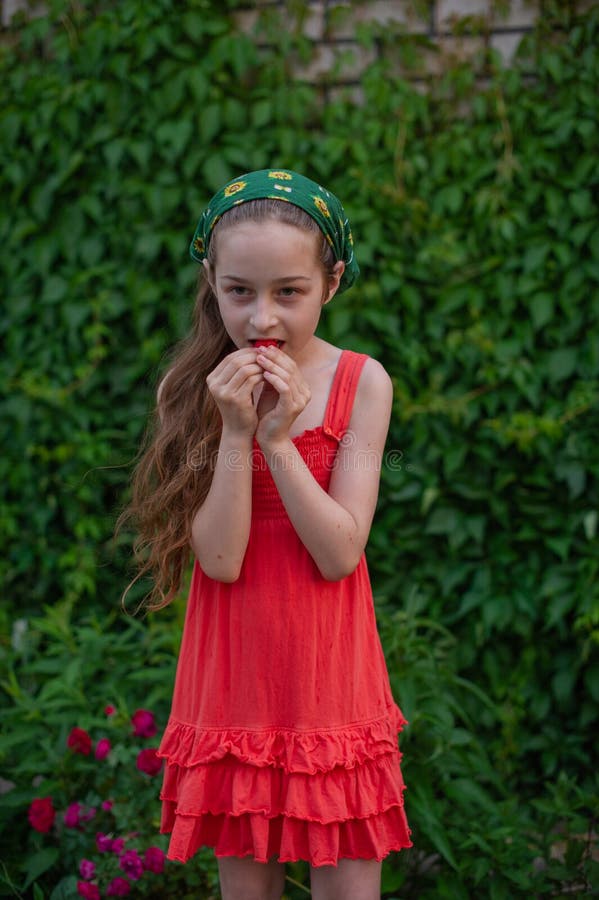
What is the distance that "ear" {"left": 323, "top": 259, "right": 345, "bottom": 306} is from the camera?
1854 millimetres

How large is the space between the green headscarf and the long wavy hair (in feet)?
0.22

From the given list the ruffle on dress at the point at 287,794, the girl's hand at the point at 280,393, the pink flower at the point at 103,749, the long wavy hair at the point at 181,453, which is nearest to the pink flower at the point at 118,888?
the pink flower at the point at 103,749

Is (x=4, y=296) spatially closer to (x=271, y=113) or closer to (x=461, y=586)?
(x=271, y=113)

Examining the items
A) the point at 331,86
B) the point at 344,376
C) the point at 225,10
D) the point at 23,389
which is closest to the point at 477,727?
the point at 344,376

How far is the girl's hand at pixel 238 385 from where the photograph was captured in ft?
5.52

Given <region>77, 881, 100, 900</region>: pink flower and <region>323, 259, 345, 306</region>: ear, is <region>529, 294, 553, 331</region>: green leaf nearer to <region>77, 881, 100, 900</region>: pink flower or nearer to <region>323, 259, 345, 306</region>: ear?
<region>323, 259, 345, 306</region>: ear

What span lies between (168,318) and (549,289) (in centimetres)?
160

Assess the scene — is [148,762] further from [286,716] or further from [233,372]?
[233,372]

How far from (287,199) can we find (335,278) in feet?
0.71

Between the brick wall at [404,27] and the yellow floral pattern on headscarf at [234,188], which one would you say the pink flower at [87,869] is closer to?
the yellow floral pattern on headscarf at [234,188]

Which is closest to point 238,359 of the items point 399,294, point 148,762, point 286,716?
point 286,716

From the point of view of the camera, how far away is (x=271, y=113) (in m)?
3.65

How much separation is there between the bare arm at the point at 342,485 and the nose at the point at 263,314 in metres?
0.11

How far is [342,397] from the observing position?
187cm
